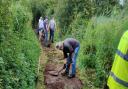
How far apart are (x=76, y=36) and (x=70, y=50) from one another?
7491 mm

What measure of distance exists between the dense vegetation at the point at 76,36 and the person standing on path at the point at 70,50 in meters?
0.60

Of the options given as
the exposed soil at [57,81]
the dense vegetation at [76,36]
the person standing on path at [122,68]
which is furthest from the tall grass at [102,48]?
the person standing on path at [122,68]

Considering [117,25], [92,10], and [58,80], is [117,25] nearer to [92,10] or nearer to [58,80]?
[58,80]

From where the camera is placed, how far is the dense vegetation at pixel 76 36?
862 cm

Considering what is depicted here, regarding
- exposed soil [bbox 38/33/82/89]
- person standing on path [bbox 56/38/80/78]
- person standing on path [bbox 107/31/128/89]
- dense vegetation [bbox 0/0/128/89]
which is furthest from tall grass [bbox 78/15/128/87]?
person standing on path [bbox 107/31/128/89]

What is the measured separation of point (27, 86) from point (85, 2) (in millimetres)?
12205

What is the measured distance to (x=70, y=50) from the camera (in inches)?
431

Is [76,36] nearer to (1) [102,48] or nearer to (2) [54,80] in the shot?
(1) [102,48]

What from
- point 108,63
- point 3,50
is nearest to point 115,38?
point 108,63

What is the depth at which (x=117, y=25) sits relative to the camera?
12195 millimetres

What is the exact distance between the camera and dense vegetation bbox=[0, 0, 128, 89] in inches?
340

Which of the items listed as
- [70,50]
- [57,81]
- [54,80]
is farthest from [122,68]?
[54,80]

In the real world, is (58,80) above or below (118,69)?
below

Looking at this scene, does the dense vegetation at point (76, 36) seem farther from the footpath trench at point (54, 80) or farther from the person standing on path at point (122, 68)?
the person standing on path at point (122, 68)
